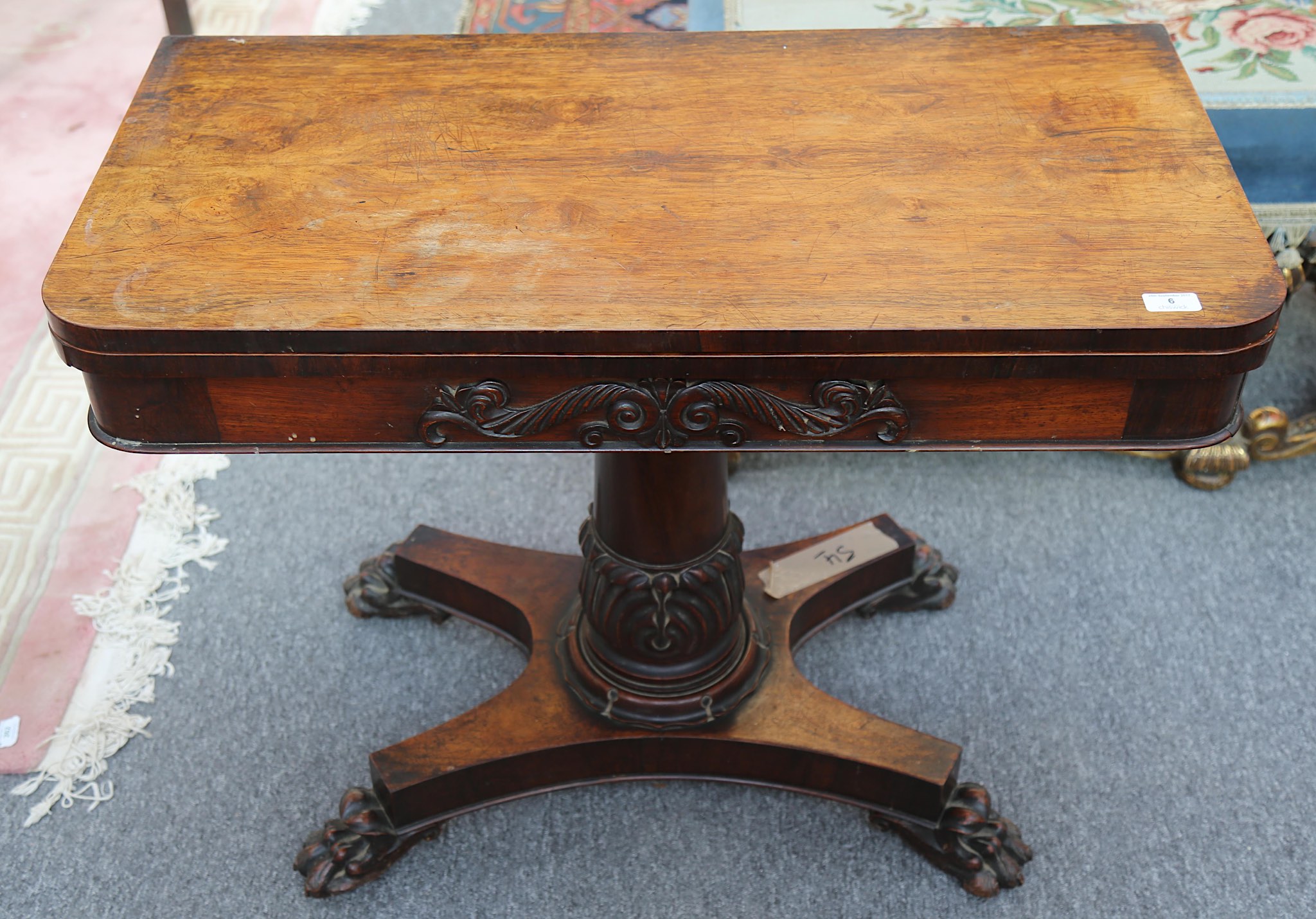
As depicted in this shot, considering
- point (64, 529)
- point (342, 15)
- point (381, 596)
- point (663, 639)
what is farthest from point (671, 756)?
point (342, 15)

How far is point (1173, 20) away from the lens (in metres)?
1.66

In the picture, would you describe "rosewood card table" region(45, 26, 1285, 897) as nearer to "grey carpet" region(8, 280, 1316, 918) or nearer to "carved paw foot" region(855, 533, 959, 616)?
"grey carpet" region(8, 280, 1316, 918)

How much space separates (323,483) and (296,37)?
2.41 feet

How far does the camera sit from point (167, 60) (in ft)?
3.73

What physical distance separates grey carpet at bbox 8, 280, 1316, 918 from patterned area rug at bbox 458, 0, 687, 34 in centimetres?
89

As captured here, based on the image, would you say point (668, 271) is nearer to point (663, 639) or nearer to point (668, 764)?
point (663, 639)

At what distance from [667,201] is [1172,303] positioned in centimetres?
37

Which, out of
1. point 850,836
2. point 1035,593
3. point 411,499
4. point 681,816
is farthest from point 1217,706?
point 411,499

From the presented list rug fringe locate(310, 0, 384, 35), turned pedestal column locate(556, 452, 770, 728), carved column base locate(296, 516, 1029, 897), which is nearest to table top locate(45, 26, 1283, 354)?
turned pedestal column locate(556, 452, 770, 728)

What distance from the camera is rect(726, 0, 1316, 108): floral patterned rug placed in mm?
1575

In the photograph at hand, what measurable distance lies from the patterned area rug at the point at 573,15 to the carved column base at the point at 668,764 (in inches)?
49.7

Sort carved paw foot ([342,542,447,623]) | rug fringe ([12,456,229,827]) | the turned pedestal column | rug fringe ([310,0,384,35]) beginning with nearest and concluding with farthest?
the turned pedestal column, rug fringe ([12,456,229,827]), carved paw foot ([342,542,447,623]), rug fringe ([310,0,384,35])

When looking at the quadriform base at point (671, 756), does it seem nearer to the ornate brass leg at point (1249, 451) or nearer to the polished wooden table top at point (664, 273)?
the polished wooden table top at point (664, 273)

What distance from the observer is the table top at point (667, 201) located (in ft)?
2.84
